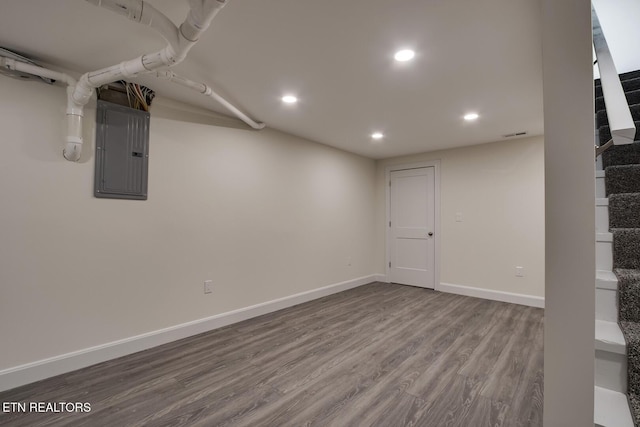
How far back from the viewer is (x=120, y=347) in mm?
2338

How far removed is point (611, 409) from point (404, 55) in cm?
211

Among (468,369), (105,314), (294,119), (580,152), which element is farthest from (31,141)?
(468,369)

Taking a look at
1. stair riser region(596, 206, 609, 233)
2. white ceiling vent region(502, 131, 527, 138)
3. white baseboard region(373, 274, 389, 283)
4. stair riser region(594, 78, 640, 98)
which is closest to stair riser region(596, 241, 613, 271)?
stair riser region(596, 206, 609, 233)

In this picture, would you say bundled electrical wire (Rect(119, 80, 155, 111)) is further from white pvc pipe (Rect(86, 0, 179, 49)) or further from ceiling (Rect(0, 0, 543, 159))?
white pvc pipe (Rect(86, 0, 179, 49))

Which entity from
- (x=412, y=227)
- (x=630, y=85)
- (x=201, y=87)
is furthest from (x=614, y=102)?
(x=412, y=227)

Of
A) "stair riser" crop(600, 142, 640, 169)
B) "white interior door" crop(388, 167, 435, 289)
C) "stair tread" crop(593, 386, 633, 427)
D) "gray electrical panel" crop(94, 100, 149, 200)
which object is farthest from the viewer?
"white interior door" crop(388, 167, 435, 289)

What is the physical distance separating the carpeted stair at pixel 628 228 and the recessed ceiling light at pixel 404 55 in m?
1.48

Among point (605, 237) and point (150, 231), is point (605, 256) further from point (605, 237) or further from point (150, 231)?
point (150, 231)

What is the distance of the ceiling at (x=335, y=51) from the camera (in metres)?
1.55

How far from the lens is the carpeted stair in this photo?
105cm

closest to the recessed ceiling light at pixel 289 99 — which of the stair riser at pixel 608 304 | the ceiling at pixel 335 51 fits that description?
the ceiling at pixel 335 51

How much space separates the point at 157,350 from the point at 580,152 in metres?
3.16

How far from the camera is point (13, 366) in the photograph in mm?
1915

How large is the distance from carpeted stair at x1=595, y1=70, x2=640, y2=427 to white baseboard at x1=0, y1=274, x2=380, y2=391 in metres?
3.01
